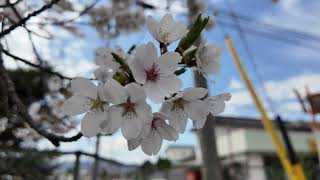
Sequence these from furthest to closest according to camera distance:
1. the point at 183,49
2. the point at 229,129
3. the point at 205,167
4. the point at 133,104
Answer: the point at 229,129
the point at 205,167
the point at 183,49
the point at 133,104

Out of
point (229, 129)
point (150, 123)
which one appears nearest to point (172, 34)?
point (150, 123)

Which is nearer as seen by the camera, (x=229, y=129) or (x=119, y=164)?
(x=119, y=164)

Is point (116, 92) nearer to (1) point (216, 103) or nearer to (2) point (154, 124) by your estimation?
(2) point (154, 124)

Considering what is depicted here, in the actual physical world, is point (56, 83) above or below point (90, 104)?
above

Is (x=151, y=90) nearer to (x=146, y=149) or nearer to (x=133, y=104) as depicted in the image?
(x=133, y=104)

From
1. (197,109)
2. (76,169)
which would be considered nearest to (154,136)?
(197,109)

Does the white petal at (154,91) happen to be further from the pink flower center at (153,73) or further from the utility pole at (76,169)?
the utility pole at (76,169)

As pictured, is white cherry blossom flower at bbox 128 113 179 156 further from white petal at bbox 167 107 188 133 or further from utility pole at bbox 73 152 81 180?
utility pole at bbox 73 152 81 180

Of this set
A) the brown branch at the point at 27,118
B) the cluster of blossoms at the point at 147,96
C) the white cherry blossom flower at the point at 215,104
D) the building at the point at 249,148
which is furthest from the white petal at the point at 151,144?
the building at the point at 249,148
